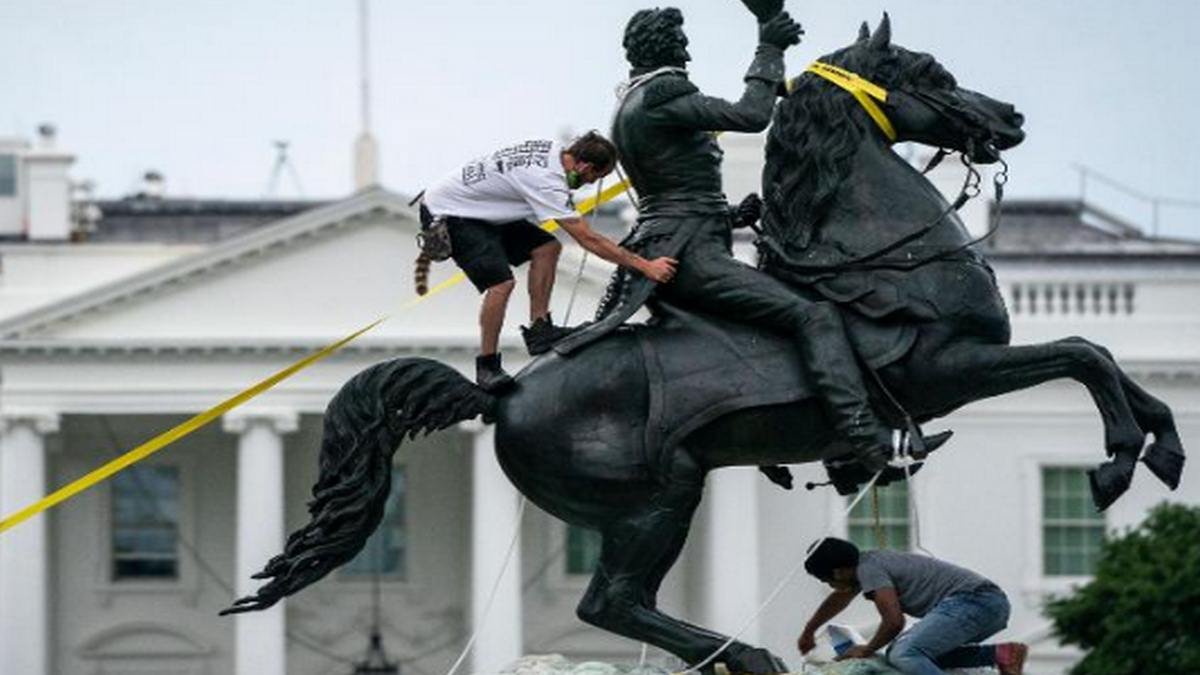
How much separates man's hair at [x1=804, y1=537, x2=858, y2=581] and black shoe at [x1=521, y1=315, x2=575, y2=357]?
4.26ft

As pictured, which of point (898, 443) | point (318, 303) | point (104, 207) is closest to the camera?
point (898, 443)

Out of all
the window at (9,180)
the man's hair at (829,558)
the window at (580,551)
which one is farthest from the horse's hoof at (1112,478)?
the window at (9,180)

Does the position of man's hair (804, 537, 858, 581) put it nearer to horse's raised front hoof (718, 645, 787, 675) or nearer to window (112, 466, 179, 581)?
horse's raised front hoof (718, 645, 787, 675)

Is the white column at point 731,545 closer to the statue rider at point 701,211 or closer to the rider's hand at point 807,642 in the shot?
the rider's hand at point 807,642

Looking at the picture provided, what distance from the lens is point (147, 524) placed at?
213ft

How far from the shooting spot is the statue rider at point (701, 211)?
521 inches

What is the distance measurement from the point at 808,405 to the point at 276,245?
48653mm

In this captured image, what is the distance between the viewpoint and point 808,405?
43.8ft

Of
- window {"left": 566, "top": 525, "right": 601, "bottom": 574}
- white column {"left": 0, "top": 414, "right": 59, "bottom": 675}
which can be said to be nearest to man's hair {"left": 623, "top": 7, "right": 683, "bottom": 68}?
white column {"left": 0, "top": 414, "right": 59, "bottom": 675}

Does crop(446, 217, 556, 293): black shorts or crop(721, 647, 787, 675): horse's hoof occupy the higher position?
crop(446, 217, 556, 293): black shorts

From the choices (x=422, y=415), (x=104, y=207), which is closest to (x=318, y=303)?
(x=104, y=207)

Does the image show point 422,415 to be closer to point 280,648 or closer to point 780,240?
point 780,240

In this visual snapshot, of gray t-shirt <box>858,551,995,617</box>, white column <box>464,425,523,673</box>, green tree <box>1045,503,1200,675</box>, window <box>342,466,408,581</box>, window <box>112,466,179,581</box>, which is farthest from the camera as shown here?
window <box>342,466,408,581</box>

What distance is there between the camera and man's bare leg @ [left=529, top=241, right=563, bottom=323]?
1377cm
